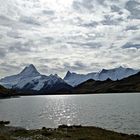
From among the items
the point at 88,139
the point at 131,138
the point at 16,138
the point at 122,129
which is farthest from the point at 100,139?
the point at 122,129

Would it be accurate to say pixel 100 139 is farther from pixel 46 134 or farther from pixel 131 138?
pixel 46 134

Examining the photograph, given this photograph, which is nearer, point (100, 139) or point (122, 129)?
point (100, 139)

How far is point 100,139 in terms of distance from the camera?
4866cm

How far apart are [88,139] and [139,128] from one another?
27.0 m

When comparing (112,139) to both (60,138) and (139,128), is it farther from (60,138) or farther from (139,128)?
(139,128)

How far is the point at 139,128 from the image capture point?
70.4 m

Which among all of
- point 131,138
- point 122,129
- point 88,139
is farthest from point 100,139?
point 122,129

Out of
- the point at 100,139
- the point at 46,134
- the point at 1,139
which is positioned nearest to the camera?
the point at 1,139

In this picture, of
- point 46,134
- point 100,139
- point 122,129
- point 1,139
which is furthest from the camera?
point 122,129

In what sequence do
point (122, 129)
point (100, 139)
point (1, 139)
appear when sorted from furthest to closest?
point (122, 129), point (100, 139), point (1, 139)

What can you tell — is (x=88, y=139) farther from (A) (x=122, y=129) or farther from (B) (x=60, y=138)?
(A) (x=122, y=129)

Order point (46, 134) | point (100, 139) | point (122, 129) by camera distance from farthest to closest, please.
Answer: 1. point (122, 129)
2. point (46, 134)
3. point (100, 139)

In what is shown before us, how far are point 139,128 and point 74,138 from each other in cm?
2711

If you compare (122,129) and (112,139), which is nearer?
(112,139)
